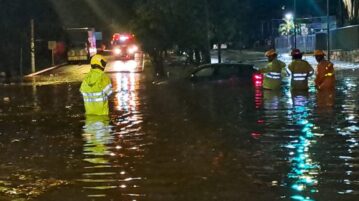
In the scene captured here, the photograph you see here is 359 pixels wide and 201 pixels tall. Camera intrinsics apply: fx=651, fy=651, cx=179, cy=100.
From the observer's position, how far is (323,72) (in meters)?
20.7

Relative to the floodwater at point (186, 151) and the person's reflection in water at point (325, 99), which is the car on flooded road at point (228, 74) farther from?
the floodwater at point (186, 151)

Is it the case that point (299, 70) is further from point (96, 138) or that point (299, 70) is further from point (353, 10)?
point (353, 10)

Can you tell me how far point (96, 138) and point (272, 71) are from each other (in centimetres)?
1031

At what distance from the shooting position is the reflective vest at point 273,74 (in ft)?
69.7

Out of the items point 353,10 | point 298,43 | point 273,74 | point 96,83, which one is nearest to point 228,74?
point 273,74

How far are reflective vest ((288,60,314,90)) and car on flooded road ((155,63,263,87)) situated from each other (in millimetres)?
3424

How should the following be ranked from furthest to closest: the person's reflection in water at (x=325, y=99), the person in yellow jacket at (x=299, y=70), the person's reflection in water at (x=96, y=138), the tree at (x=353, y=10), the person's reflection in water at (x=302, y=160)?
1. the tree at (x=353, y=10)
2. the person in yellow jacket at (x=299, y=70)
3. the person's reflection in water at (x=325, y=99)
4. the person's reflection in water at (x=96, y=138)
5. the person's reflection in water at (x=302, y=160)

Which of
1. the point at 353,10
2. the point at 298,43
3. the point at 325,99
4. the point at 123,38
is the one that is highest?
the point at 353,10

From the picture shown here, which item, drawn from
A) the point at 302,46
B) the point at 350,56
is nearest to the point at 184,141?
the point at 350,56

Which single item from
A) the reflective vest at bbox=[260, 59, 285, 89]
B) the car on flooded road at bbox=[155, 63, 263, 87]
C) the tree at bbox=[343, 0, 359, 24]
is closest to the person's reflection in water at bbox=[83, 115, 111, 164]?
the reflective vest at bbox=[260, 59, 285, 89]

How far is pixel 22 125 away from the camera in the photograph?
1525 cm

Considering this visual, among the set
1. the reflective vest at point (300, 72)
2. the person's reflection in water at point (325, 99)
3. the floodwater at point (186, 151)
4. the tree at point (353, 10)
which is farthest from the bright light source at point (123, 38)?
the floodwater at point (186, 151)

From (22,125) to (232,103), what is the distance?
250 inches

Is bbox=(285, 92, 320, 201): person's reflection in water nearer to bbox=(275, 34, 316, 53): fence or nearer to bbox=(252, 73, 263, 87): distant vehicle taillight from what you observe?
bbox=(252, 73, 263, 87): distant vehicle taillight
